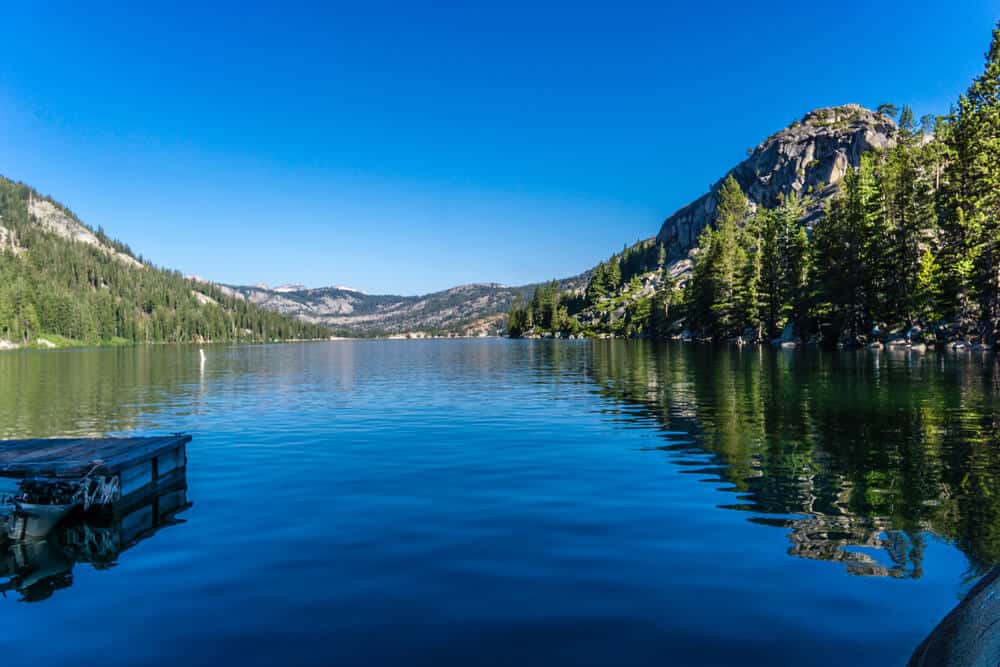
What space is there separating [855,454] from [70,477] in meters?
24.4

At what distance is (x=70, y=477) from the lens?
14555 mm

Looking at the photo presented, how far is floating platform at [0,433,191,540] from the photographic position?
14.2 metres

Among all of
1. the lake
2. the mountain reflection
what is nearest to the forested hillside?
the mountain reflection

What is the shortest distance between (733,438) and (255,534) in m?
19.2

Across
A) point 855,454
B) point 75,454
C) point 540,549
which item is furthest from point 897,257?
point 75,454

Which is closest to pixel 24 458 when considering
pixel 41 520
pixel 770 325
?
pixel 41 520

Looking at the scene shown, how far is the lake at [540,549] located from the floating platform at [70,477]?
0.83 meters

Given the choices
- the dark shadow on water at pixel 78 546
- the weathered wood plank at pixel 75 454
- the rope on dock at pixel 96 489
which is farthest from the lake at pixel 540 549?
the weathered wood plank at pixel 75 454

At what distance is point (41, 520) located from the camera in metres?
14.3

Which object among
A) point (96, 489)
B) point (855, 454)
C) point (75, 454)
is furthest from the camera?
point (855, 454)

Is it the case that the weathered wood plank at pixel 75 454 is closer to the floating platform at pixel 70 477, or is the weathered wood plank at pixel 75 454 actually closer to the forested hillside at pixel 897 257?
the floating platform at pixel 70 477

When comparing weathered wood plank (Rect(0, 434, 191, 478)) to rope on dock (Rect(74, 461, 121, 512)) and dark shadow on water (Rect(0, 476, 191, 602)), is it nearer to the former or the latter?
rope on dock (Rect(74, 461, 121, 512))

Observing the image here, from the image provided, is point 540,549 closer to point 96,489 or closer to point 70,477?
point 96,489

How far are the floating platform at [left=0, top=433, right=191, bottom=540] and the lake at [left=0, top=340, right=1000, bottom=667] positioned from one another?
828 millimetres
